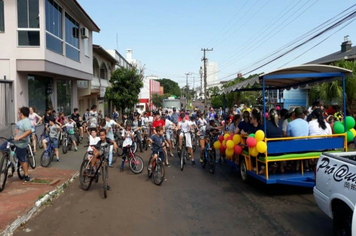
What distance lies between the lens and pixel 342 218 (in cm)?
451

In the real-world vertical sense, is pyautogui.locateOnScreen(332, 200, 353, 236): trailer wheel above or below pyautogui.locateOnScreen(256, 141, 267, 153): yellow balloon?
below

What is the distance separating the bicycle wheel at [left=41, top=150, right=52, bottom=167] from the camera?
10500mm

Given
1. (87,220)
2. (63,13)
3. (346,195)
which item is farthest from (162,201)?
(63,13)

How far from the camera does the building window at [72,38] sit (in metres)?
17.4

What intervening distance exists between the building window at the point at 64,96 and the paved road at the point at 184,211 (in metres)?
10.8

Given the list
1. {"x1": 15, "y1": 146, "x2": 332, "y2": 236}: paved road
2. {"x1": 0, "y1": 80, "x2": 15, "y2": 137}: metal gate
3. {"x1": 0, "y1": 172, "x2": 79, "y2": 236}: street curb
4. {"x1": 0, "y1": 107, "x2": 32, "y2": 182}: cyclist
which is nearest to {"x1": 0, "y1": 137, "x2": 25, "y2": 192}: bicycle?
{"x1": 0, "y1": 107, "x2": 32, "y2": 182}: cyclist

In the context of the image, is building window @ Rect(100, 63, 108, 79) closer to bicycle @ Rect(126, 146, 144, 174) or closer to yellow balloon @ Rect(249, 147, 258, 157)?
bicycle @ Rect(126, 146, 144, 174)

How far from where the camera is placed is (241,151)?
332 inches

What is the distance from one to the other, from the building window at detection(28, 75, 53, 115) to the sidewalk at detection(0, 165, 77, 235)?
5711mm

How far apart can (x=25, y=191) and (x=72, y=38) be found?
12595 millimetres

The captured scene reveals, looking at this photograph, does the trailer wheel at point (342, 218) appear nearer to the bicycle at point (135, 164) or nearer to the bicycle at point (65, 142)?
the bicycle at point (135, 164)

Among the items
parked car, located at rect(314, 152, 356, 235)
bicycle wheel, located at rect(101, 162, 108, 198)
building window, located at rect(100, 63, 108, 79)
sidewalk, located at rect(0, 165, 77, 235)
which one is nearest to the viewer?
parked car, located at rect(314, 152, 356, 235)

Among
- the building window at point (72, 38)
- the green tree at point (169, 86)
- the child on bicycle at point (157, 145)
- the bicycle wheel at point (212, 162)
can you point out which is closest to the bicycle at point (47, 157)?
the child on bicycle at point (157, 145)

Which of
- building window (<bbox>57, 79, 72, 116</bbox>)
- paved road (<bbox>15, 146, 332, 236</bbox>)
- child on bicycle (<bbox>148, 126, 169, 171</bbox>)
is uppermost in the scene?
building window (<bbox>57, 79, 72, 116</bbox>)
